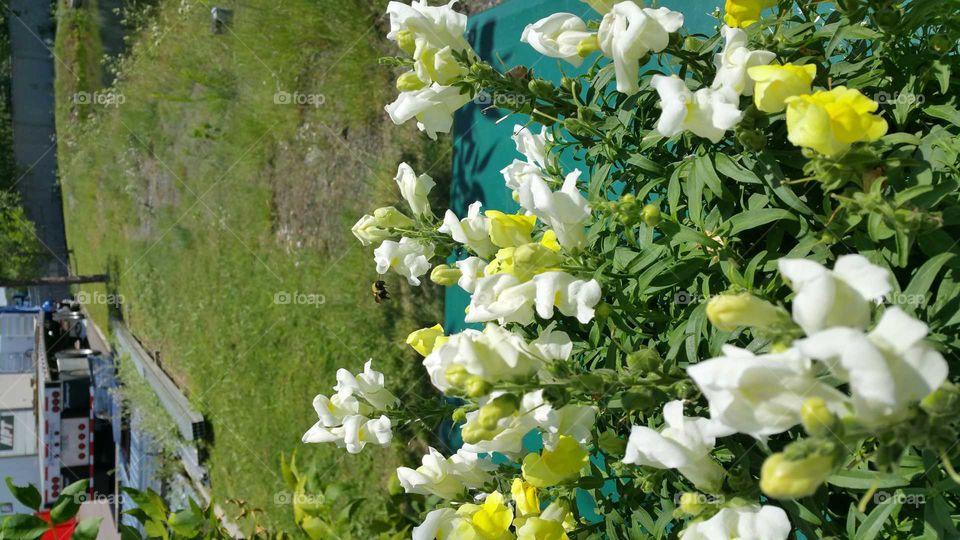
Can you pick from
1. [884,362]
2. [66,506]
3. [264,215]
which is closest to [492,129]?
[66,506]

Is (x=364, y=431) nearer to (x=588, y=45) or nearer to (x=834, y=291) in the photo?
(x=588, y=45)

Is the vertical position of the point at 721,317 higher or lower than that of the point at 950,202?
lower

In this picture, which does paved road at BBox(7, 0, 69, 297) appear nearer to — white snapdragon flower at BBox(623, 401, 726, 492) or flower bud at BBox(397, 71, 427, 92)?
flower bud at BBox(397, 71, 427, 92)

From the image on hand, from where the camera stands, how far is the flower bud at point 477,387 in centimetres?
107

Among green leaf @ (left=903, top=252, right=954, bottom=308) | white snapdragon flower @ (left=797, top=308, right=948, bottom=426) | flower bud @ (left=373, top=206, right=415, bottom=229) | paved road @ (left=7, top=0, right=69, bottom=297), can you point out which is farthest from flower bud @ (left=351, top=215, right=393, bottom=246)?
paved road @ (left=7, top=0, right=69, bottom=297)

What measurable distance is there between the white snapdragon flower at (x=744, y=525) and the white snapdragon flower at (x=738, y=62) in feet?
1.91

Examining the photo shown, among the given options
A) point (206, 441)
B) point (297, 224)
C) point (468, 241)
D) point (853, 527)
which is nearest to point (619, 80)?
point (468, 241)

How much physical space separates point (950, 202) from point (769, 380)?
561 millimetres

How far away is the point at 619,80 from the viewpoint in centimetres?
127

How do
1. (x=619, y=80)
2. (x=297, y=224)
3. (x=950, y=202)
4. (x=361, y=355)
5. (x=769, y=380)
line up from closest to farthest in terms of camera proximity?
1. (x=769, y=380)
2. (x=950, y=202)
3. (x=619, y=80)
4. (x=361, y=355)
5. (x=297, y=224)

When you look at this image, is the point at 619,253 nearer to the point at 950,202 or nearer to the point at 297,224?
the point at 950,202
